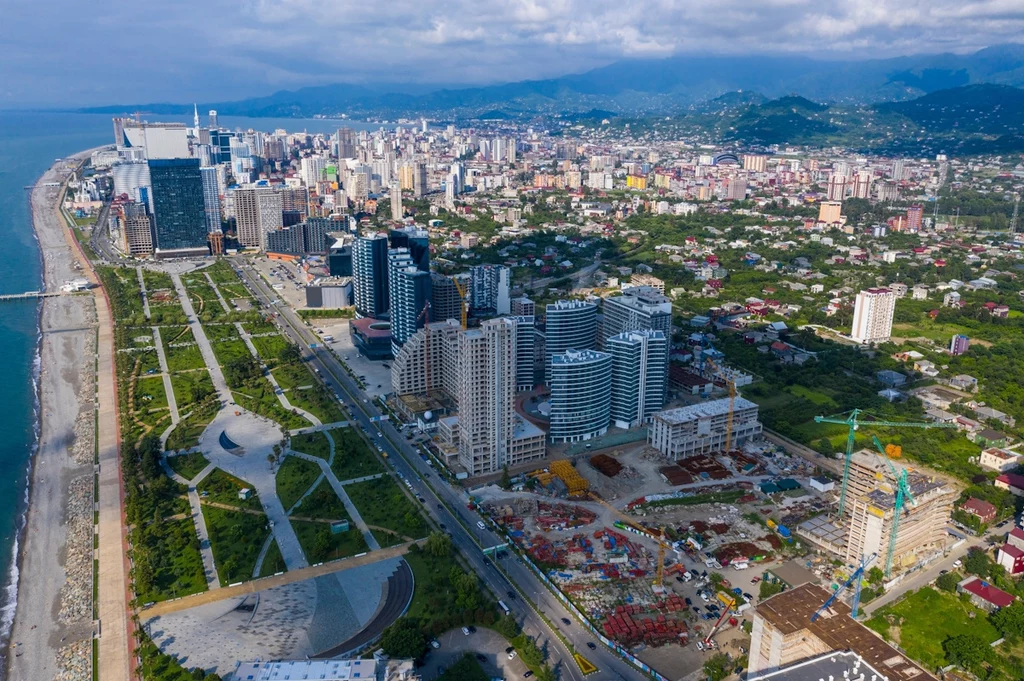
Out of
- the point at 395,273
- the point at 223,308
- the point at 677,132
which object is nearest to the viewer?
the point at 395,273

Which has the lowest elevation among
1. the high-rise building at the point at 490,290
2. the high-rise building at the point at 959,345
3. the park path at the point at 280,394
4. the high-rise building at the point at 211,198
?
the park path at the point at 280,394

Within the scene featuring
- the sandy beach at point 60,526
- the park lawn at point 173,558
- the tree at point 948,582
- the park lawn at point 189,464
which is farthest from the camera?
the park lawn at point 189,464

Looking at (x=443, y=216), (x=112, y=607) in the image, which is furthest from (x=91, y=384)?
(x=443, y=216)

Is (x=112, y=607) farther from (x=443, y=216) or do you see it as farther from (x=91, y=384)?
(x=443, y=216)

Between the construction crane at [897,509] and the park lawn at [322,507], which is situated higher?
the construction crane at [897,509]

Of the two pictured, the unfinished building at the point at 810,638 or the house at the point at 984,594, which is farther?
the house at the point at 984,594

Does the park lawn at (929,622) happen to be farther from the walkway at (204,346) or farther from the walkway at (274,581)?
the walkway at (204,346)

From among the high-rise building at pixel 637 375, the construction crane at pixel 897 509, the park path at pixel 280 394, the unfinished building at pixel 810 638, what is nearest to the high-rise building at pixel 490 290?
the park path at pixel 280 394
